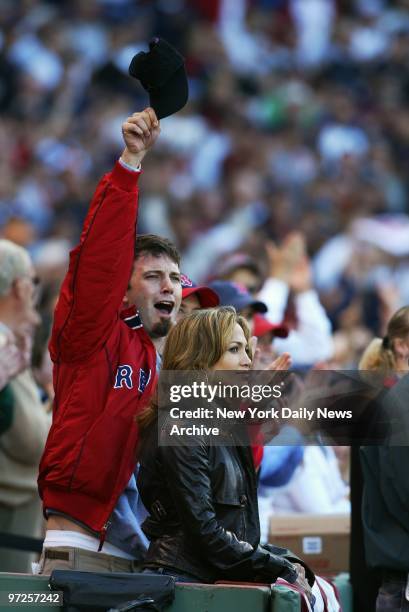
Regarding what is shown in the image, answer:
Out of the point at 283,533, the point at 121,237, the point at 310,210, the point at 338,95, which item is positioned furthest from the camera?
the point at 338,95

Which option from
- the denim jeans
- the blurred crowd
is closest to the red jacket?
the denim jeans

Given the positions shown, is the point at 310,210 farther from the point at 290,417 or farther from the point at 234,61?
the point at 290,417

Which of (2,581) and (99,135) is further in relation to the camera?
(99,135)

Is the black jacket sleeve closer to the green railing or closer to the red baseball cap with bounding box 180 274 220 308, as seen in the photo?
the green railing

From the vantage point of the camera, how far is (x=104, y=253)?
13.1 ft

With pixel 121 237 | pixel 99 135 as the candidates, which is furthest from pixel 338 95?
pixel 121 237

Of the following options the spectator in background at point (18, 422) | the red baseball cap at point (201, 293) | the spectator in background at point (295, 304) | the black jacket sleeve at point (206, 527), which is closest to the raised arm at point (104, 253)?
the black jacket sleeve at point (206, 527)

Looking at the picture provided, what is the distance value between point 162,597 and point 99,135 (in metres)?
10.6

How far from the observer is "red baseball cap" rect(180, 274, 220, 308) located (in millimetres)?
5000

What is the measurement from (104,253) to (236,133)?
11.5 m

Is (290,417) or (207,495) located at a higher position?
(290,417)

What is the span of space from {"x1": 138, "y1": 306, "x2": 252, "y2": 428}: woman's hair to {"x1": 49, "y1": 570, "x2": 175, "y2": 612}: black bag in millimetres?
530

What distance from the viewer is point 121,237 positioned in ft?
13.2

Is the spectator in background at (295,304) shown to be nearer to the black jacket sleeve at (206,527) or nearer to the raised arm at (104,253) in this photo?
the raised arm at (104,253)
